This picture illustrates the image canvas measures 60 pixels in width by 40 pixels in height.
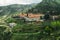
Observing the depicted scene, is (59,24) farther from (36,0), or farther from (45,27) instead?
(36,0)

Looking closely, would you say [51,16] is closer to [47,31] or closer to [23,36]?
[47,31]

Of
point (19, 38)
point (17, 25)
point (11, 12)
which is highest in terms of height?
point (11, 12)

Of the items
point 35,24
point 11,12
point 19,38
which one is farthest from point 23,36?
point 11,12

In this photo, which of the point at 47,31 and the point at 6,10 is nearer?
the point at 47,31

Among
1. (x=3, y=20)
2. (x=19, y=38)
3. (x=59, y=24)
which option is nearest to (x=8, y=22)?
(x=3, y=20)

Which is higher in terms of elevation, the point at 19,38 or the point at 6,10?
the point at 6,10

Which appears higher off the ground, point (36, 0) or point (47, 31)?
point (36, 0)

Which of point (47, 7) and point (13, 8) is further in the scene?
point (13, 8)

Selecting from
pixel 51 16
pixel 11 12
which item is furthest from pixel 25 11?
pixel 51 16

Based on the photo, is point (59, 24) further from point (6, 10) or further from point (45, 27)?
point (6, 10)
